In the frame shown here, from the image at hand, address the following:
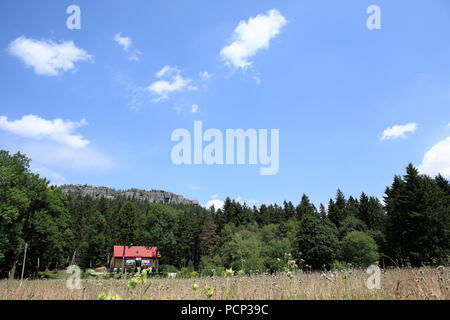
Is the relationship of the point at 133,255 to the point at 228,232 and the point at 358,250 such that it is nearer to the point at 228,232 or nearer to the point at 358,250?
the point at 228,232

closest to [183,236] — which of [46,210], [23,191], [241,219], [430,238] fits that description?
[241,219]

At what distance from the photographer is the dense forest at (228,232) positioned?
92.3 feet

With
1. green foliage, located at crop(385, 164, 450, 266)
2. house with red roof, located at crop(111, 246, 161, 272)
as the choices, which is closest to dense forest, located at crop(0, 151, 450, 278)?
green foliage, located at crop(385, 164, 450, 266)

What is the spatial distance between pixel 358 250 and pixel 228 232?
31812 mm

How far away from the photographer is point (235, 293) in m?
5.14

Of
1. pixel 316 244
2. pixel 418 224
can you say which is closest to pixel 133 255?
pixel 316 244

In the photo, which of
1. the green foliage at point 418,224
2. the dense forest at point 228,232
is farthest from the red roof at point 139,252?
the green foliage at point 418,224

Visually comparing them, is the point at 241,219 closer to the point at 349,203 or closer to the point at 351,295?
the point at 349,203

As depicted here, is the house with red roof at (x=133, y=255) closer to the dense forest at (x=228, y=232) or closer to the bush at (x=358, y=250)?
the dense forest at (x=228, y=232)

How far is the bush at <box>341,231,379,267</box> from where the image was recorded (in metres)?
41.1

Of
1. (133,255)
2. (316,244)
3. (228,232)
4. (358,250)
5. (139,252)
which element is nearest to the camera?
(358,250)

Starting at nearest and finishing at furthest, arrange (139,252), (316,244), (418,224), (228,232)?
(418,224) < (316,244) < (139,252) < (228,232)

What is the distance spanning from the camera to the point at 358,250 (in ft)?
139
